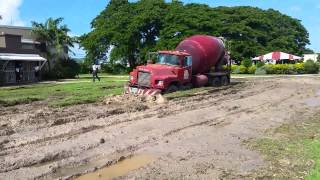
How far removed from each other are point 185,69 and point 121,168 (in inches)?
722

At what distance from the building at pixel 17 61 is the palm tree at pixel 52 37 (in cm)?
467

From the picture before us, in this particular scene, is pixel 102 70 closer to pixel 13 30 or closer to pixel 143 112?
pixel 13 30

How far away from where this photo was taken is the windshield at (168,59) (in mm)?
28812

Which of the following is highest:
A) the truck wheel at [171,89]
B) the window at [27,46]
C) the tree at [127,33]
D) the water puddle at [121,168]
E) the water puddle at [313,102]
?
the tree at [127,33]

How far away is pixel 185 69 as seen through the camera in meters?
28.9

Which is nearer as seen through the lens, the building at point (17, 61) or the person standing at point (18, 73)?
the building at point (17, 61)

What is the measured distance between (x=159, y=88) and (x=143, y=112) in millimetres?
7111

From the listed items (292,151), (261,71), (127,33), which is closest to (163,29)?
(127,33)

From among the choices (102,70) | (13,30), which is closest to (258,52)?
(102,70)

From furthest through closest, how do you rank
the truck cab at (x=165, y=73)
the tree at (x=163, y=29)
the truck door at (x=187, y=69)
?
the tree at (x=163, y=29) → the truck door at (x=187, y=69) → the truck cab at (x=165, y=73)

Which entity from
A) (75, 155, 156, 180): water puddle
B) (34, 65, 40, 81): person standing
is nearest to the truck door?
(75, 155, 156, 180): water puddle

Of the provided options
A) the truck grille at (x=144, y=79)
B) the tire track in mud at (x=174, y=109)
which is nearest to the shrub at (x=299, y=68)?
the tire track in mud at (x=174, y=109)

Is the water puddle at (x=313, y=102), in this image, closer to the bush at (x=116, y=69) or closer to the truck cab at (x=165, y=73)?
the truck cab at (x=165, y=73)

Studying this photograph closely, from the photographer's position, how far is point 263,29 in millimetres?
81750
